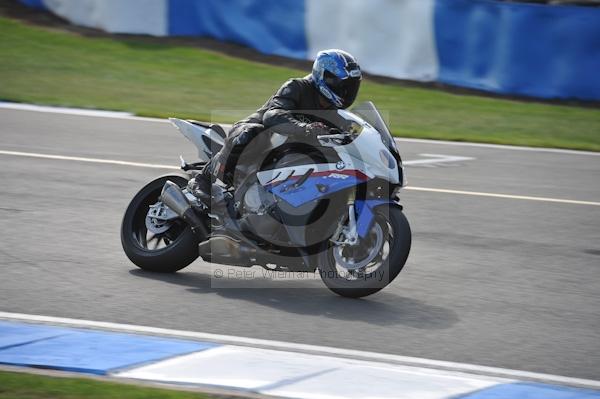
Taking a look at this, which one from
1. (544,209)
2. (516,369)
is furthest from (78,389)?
(544,209)

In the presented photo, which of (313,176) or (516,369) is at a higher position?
(313,176)

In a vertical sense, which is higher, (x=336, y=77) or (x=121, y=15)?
(x=336, y=77)

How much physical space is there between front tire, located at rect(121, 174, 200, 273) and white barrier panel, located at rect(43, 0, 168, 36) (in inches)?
490

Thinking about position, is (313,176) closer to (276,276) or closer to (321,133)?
(321,133)

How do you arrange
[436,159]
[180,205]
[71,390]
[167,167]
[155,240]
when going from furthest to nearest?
[436,159] < [167,167] < [155,240] < [180,205] < [71,390]

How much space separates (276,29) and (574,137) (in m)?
6.17

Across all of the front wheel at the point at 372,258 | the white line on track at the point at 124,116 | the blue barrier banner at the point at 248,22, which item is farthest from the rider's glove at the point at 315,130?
the blue barrier banner at the point at 248,22

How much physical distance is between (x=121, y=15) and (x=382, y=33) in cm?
524

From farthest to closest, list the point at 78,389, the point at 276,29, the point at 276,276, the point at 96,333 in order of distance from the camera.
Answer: the point at 276,29 → the point at 276,276 → the point at 96,333 → the point at 78,389

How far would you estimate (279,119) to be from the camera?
720 centimetres

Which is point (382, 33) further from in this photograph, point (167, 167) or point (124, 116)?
point (167, 167)

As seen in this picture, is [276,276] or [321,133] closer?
[321,133]

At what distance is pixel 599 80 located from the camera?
1725 centimetres

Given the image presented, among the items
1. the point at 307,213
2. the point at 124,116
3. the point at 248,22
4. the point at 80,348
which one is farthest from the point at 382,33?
the point at 80,348
